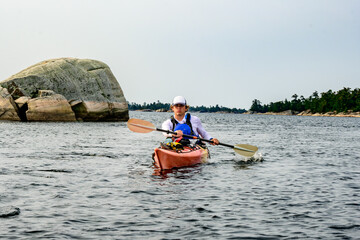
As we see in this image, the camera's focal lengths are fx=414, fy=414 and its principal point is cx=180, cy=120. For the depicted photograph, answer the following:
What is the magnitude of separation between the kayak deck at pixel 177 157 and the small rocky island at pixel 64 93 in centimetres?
3410

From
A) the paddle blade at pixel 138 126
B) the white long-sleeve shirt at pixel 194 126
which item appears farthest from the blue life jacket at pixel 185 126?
the paddle blade at pixel 138 126

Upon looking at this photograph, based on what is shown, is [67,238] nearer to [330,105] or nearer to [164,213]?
[164,213]

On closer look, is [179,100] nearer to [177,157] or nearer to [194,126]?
[194,126]

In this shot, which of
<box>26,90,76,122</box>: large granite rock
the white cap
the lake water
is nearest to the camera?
the lake water

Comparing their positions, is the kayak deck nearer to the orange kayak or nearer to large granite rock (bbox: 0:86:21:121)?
the orange kayak

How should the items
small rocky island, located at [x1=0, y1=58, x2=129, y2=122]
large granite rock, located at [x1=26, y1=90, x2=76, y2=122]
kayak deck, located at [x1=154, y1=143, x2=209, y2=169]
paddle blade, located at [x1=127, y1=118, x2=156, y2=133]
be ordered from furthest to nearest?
small rocky island, located at [x1=0, y1=58, x2=129, y2=122] → large granite rock, located at [x1=26, y1=90, x2=76, y2=122] → paddle blade, located at [x1=127, y1=118, x2=156, y2=133] → kayak deck, located at [x1=154, y1=143, x2=209, y2=169]

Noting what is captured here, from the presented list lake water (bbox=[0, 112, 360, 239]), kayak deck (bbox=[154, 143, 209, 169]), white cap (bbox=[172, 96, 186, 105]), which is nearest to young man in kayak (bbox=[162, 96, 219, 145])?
white cap (bbox=[172, 96, 186, 105])

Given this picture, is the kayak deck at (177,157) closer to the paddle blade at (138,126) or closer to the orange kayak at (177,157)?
the orange kayak at (177,157)

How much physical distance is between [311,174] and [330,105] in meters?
162

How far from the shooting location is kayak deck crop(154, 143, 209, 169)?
1198 centimetres

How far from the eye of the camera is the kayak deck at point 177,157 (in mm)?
11984

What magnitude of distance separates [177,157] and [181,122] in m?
1.51

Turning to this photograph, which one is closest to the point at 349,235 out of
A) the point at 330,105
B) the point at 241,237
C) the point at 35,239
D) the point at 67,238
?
the point at 241,237

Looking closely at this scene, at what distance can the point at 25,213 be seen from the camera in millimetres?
6816
